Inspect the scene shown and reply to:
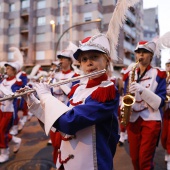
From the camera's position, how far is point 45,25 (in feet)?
101

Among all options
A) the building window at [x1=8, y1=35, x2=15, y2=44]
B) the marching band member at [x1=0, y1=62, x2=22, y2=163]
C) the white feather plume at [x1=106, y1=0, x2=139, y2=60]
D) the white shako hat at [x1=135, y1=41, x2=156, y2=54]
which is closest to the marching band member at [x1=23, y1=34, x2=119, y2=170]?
the white feather plume at [x1=106, y1=0, x2=139, y2=60]

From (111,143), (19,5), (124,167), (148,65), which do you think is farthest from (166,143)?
(19,5)

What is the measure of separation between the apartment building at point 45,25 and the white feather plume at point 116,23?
25238 mm

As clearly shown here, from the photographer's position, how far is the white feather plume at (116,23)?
227 cm

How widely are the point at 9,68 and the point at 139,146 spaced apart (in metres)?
3.80

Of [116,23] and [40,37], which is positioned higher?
[40,37]

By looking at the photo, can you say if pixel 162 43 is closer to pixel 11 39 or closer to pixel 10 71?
pixel 10 71

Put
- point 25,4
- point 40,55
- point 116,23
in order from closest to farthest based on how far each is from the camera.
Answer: point 116,23 < point 40,55 < point 25,4

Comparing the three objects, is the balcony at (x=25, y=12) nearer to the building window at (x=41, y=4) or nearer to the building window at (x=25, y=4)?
the building window at (x=25, y=4)

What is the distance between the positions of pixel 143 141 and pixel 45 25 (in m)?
29.4

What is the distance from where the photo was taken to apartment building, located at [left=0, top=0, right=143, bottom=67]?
2845 centimetres

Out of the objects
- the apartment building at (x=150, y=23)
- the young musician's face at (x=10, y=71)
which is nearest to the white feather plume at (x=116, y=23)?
the young musician's face at (x=10, y=71)

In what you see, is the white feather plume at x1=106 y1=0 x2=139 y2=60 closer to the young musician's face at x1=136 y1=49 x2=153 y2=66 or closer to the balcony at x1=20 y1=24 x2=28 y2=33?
the young musician's face at x1=136 y1=49 x2=153 y2=66

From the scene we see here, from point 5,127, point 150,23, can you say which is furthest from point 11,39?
point 150,23
